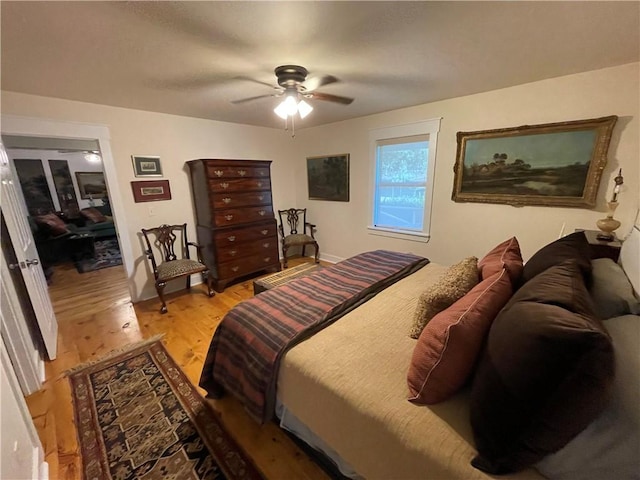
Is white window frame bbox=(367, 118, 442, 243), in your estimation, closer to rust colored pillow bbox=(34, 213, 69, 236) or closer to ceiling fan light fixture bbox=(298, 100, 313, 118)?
ceiling fan light fixture bbox=(298, 100, 313, 118)

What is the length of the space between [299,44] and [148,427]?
2529 mm

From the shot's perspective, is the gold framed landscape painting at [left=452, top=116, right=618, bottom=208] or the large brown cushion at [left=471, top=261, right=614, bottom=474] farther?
the gold framed landscape painting at [left=452, top=116, right=618, bottom=208]

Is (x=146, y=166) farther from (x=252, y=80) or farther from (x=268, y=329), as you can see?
(x=268, y=329)

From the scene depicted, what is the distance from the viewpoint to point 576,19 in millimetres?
1355

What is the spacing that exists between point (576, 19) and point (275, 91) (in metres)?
2.09

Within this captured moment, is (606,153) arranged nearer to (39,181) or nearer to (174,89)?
(174,89)

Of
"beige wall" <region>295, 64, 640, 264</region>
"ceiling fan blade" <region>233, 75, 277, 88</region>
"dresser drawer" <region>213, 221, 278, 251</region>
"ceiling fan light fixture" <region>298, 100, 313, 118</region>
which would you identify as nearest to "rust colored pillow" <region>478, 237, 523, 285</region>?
"beige wall" <region>295, 64, 640, 264</region>

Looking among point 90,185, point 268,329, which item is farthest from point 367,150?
point 90,185

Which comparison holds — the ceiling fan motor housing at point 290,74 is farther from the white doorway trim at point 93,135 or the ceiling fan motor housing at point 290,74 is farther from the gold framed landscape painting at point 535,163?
the white doorway trim at point 93,135

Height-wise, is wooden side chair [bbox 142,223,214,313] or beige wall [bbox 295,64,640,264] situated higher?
beige wall [bbox 295,64,640,264]

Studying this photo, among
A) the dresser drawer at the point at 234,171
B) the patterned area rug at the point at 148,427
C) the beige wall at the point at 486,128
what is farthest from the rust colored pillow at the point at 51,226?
the beige wall at the point at 486,128

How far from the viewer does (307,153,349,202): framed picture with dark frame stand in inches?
154

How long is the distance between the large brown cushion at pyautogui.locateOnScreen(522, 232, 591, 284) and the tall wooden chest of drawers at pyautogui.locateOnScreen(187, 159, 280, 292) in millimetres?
3060

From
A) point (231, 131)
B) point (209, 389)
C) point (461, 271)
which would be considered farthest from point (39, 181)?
point (461, 271)
